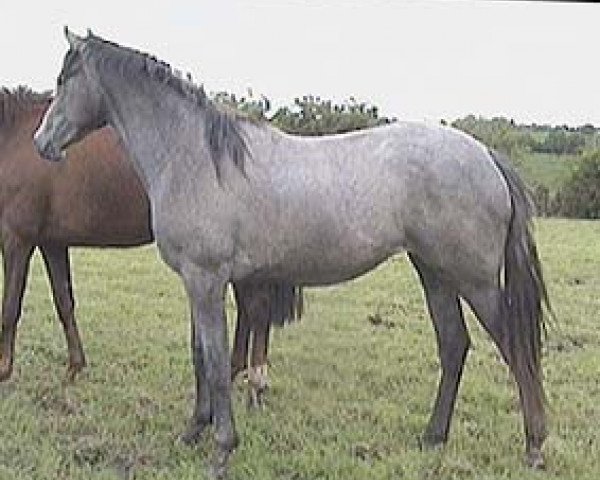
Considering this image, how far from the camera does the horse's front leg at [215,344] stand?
156 inches

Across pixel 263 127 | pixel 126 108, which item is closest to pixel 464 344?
pixel 263 127

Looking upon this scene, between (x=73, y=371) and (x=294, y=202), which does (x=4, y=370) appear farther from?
(x=294, y=202)

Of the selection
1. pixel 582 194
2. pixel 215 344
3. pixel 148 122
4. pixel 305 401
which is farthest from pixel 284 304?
pixel 582 194

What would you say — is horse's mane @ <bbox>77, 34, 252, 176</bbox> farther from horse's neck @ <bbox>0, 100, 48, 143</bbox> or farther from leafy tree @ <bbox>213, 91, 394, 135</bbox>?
leafy tree @ <bbox>213, 91, 394, 135</bbox>

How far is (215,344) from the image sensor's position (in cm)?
403

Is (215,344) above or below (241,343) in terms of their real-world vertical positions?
above

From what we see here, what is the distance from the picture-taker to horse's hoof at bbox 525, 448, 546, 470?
406cm

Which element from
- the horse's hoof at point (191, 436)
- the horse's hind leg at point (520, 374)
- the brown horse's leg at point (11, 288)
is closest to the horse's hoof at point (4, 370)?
the brown horse's leg at point (11, 288)

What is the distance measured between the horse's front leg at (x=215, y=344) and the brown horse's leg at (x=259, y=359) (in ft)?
2.68

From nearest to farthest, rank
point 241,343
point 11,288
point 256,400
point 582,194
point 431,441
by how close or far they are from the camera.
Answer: point 431,441 → point 256,400 → point 11,288 → point 241,343 → point 582,194

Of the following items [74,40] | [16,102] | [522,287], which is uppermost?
[74,40]

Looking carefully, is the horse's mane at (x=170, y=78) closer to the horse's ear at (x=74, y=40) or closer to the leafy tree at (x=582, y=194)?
the horse's ear at (x=74, y=40)

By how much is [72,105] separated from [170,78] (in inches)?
18.0

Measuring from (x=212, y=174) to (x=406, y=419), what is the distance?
1659 millimetres
